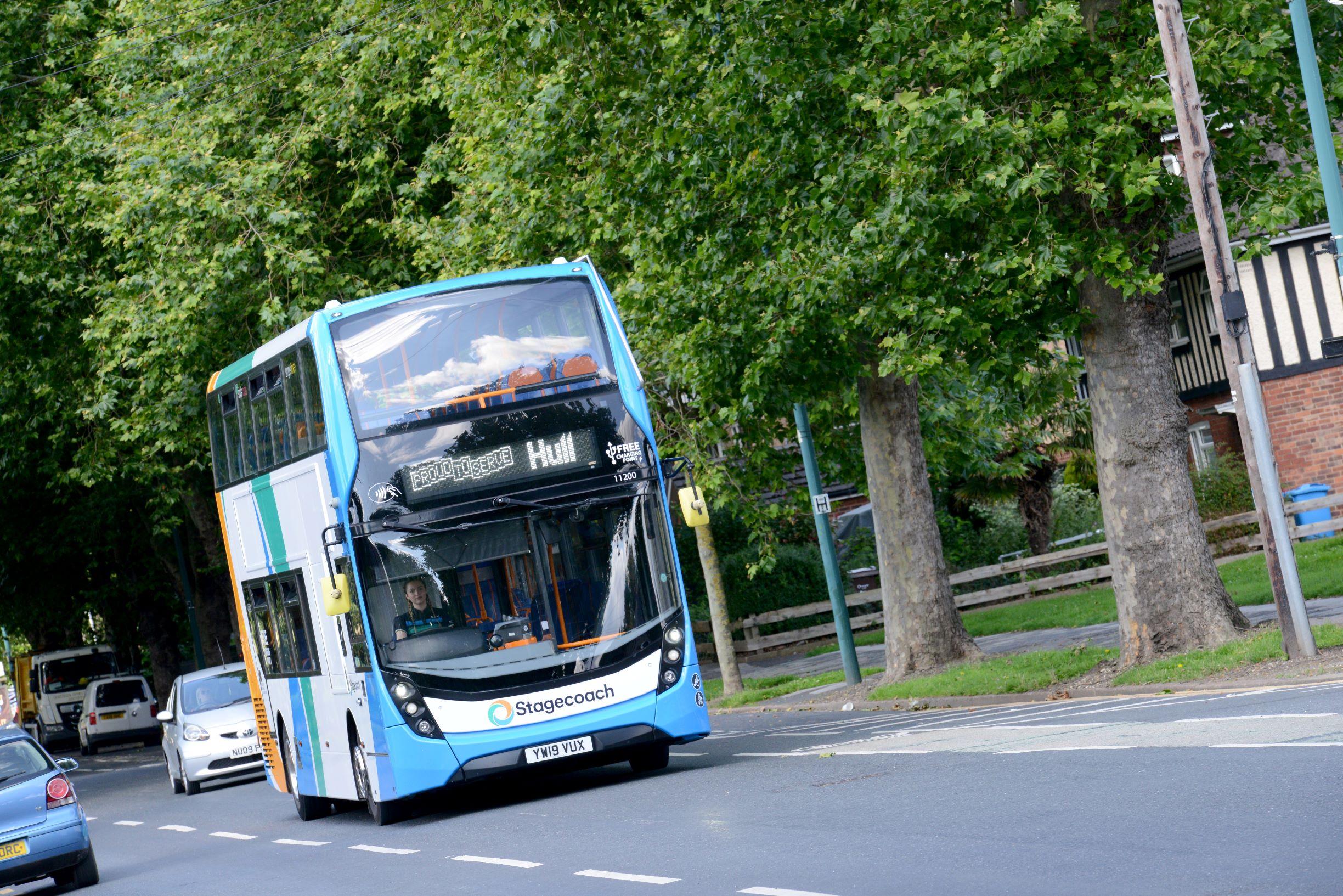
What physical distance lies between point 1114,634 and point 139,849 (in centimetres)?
1254

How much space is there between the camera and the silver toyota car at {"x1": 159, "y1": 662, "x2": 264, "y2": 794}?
24.9 meters

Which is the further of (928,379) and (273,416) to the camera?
(928,379)

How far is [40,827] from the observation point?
14.5m

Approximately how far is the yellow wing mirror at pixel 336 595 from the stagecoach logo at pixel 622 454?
2460mm

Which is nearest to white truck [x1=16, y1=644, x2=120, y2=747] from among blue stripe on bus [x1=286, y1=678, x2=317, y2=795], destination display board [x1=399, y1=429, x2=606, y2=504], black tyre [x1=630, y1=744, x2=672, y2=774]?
blue stripe on bus [x1=286, y1=678, x2=317, y2=795]

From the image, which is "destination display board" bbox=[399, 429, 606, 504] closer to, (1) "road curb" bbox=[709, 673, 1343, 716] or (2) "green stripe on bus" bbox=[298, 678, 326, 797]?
(2) "green stripe on bus" bbox=[298, 678, 326, 797]

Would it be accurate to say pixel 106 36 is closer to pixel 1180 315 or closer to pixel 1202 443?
pixel 1180 315

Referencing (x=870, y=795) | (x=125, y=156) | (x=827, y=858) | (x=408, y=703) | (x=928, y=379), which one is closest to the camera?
(x=827, y=858)

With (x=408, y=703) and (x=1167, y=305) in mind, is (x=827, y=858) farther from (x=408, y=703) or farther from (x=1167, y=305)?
(x=1167, y=305)

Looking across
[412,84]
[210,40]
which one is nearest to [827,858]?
[412,84]

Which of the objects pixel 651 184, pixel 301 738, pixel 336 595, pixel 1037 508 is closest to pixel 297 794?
pixel 301 738

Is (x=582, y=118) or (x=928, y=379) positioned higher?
(x=582, y=118)

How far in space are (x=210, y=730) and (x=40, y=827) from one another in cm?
1070

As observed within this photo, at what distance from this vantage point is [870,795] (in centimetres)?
1190
